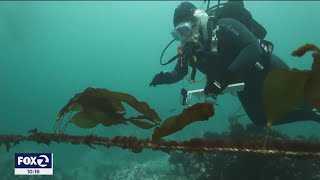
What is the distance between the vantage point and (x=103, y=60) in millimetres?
101750

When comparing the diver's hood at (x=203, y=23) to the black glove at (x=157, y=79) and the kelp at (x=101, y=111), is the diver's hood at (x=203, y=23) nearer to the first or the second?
the black glove at (x=157, y=79)

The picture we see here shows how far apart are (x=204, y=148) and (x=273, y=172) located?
220cm

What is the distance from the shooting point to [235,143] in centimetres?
200

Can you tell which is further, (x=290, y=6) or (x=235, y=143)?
(x=290, y=6)

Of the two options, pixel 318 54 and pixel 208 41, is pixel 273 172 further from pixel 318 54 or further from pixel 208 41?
pixel 318 54

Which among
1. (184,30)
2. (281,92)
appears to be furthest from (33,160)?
(184,30)

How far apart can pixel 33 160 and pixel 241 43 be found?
10.2 ft

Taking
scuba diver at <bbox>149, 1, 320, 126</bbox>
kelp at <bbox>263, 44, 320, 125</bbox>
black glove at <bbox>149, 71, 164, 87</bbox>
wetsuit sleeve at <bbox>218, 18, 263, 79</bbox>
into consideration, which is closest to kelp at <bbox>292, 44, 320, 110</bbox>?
kelp at <bbox>263, 44, 320, 125</bbox>

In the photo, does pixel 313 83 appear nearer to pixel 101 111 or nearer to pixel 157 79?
pixel 101 111

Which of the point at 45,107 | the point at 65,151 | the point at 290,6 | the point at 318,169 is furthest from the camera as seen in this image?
the point at 290,6

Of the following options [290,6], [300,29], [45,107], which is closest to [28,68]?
[45,107]

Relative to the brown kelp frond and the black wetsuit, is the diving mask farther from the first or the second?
the brown kelp frond

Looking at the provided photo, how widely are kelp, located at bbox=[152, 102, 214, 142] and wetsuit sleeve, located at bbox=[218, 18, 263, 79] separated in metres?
2.15

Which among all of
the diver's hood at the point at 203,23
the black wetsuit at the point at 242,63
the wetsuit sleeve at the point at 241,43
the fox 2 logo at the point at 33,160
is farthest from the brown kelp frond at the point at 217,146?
the diver's hood at the point at 203,23
